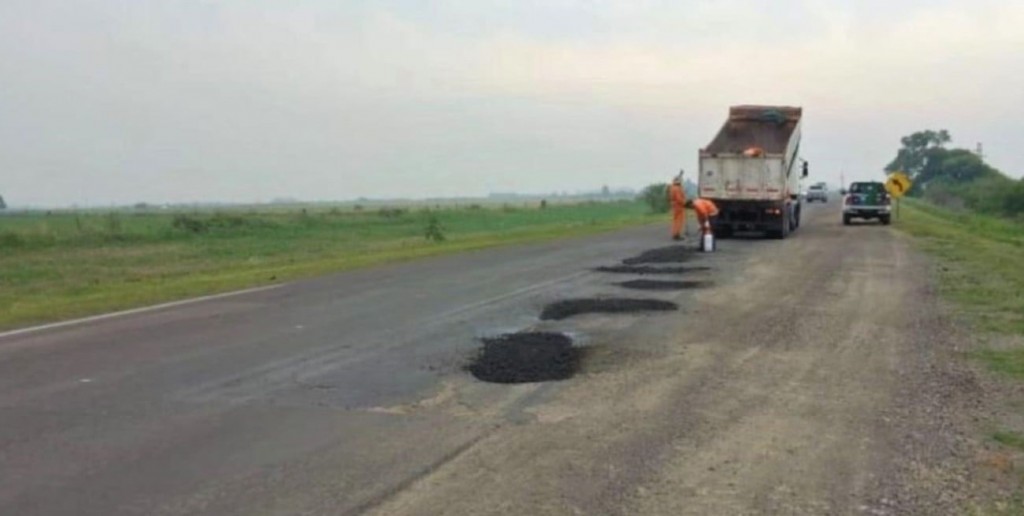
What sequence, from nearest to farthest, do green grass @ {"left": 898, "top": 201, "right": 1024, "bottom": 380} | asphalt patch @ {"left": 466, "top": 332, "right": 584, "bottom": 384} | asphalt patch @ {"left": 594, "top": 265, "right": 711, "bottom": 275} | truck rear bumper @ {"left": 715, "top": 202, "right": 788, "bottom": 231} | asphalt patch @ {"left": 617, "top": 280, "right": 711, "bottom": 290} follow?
1. asphalt patch @ {"left": 466, "top": 332, "right": 584, "bottom": 384}
2. green grass @ {"left": 898, "top": 201, "right": 1024, "bottom": 380}
3. asphalt patch @ {"left": 617, "top": 280, "right": 711, "bottom": 290}
4. asphalt patch @ {"left": 594, "top": 265, "right": 711, "bottom": 275}
5. truck rear bumper @ {"left": 715, "top": 202, "right": 788, "bottom": 231}

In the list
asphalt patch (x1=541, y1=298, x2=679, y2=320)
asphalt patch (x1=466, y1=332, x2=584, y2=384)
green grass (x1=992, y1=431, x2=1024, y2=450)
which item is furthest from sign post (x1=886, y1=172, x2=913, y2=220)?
green grass (x1=992, y1=431, x2=1024, y2=450)

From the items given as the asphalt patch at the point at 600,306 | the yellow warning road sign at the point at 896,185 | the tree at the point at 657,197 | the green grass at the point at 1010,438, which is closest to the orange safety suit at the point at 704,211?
the asphalt patch at the point at 600,306

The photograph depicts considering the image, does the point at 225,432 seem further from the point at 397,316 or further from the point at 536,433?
the point at 397,316

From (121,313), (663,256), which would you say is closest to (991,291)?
(663,256)

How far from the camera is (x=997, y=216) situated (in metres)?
60.3

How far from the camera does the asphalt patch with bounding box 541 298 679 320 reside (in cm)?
1359

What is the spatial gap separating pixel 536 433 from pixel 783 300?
8653 mm

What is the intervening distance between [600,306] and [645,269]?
6108 mm

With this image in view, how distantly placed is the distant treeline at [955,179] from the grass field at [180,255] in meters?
28.4

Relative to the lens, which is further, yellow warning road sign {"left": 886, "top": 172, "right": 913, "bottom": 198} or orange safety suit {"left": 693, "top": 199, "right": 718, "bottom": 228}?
yellow warning road sign {"left": 886, "top": 172, "right": 913, "bottom": 198}

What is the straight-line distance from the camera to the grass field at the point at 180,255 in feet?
55.8

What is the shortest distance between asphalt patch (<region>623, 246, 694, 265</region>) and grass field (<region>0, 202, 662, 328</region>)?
5.23m

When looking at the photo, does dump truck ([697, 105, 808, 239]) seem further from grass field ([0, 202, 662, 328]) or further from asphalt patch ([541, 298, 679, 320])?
asphalt patch ([541, 298, 679, 320])

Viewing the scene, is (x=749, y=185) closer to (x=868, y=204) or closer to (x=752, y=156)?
(x=752, y=156)
